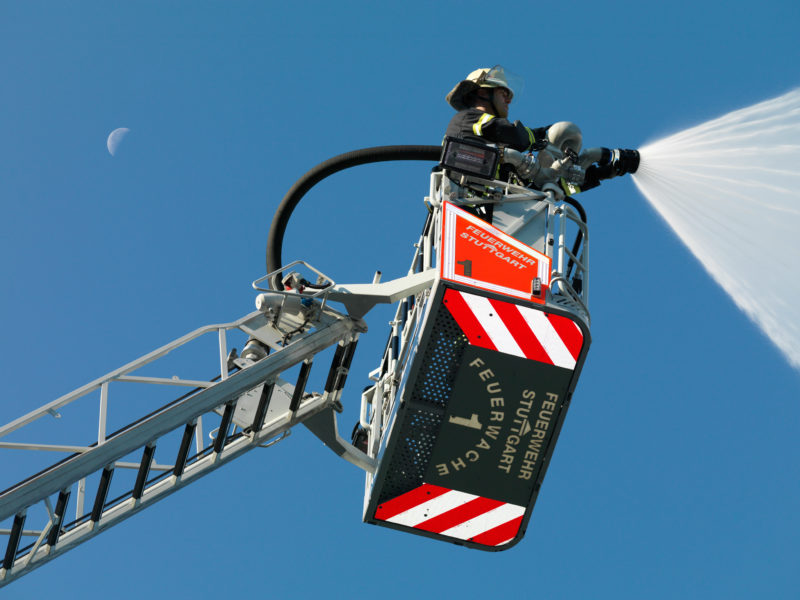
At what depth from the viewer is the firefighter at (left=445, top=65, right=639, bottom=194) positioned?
14.7 meters

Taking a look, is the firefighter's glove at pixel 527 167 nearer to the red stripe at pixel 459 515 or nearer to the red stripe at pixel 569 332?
the red stripe at pixel 569 332

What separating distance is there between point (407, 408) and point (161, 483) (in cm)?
305

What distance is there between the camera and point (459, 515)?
13.8 m

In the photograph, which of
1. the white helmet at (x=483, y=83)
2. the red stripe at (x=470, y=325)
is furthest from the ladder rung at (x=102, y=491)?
the white helmet at (x=483, y=83)

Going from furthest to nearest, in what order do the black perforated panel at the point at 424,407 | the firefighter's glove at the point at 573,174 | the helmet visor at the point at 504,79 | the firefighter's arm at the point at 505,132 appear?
1. the helmet visor at the point at 504,79
2. the firefighter's glove at the point at 573,174
3. the firefighter's arm at the point at 505,132
4. the black perforated panel at the point at 424,407

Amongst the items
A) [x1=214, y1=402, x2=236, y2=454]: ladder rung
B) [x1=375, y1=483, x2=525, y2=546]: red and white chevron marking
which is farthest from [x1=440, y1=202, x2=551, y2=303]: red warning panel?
[x1=214, y1=402, x2=236, y2=454]: ladder rung

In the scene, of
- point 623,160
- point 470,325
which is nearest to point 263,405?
point 470,325

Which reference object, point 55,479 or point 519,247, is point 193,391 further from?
point 519,247

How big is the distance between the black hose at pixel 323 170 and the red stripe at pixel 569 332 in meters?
4.19

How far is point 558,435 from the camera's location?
13.2 metres

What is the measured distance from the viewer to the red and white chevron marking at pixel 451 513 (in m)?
13.7

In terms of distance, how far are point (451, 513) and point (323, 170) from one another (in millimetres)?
5120

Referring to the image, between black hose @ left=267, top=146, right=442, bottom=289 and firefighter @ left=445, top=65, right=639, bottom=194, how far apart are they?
0.85 metres

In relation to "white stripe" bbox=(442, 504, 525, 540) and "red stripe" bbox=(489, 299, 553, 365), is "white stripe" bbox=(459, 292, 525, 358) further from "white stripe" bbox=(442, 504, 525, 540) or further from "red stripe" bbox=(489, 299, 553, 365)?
"white stripe" bbox=(442, 504, 525, 540)
